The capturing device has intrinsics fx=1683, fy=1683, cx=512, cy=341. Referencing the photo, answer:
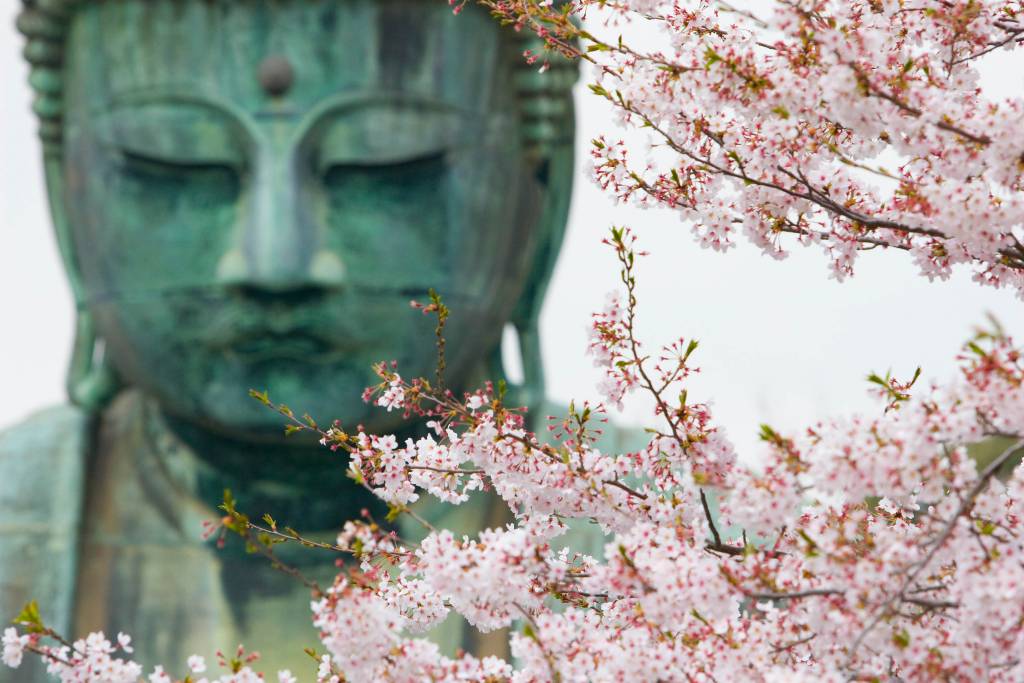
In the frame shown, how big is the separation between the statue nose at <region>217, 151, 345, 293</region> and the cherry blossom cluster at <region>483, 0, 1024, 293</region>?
1.86 meters

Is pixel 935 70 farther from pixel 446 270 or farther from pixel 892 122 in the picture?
pixel 446 270

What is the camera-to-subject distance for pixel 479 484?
2762 mm

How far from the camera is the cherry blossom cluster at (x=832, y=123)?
7.88ft

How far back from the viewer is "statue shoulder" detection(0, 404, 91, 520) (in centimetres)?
514

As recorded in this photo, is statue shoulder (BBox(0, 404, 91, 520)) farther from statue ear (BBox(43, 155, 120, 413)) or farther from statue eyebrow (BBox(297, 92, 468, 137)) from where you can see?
statue eyebrow (BBox(297, 92, 468, 137))

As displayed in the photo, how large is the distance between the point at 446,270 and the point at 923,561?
2819 mm

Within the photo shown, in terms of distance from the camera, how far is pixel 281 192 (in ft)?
15.2

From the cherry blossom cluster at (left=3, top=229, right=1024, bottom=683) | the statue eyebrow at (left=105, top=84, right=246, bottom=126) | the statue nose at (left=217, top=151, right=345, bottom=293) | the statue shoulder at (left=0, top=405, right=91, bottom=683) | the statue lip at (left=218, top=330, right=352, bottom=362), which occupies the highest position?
the statue eyebrow at (left=105, top=84, right=246, bottom=126)

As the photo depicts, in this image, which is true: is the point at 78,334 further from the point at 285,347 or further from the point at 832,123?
the point at 832,123

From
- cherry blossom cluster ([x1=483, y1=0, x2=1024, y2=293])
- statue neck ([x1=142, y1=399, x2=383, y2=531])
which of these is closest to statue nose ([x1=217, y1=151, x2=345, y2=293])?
statue neck ([x1=142, y1=399, x2=383, y2=531])

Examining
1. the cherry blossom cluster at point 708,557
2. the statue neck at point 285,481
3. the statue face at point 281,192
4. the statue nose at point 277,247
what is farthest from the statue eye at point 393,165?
the cherry blossom cluster at point 708,557

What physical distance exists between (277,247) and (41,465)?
1227 mm

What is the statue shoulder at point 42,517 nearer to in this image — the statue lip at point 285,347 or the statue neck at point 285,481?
the statue neck at point 285,481

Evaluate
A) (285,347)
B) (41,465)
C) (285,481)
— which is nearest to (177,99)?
(285,347)
